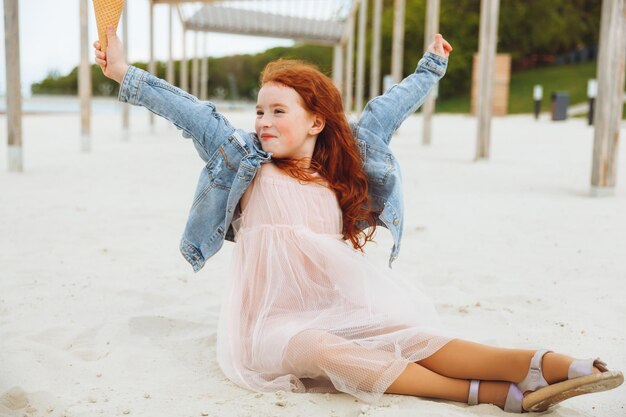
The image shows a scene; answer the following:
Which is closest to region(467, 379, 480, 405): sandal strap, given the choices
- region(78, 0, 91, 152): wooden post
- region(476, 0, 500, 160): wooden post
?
region(476, 0, 500, 160): wooden post

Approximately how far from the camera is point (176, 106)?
5.90 ft

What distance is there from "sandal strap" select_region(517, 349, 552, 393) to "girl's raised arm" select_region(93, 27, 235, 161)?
863mm

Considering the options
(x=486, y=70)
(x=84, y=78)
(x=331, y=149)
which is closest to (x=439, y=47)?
(x=331, y=149)

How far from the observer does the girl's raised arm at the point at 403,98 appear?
6.47 feet

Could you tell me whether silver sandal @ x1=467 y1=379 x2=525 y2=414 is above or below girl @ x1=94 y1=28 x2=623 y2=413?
below

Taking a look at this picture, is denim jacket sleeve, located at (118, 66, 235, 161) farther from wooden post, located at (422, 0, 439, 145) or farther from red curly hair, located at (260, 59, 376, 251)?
wooden post, located at (422, 0, 439, 145)

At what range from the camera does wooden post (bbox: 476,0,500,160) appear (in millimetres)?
6398

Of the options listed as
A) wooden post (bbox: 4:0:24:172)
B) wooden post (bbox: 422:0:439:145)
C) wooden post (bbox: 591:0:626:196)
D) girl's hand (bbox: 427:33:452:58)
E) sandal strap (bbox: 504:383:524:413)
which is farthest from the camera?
wooden post (bbox: 422:0:439:145)

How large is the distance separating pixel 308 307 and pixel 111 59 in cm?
75

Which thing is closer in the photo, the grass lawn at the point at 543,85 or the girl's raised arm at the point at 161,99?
the girl's raised arm at the point at 161,99

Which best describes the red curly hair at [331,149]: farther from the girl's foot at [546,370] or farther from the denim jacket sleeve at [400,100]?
the girl's foot at [546,370]

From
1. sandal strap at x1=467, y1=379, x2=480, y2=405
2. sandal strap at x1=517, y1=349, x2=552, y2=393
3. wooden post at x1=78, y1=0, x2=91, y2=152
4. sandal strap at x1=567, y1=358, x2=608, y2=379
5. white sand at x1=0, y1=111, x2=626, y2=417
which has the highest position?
wooden post at x1=78, y1=0, x2=91, y2=152

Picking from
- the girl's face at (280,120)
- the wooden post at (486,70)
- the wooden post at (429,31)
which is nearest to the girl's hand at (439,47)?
the girl's face at (280,120)

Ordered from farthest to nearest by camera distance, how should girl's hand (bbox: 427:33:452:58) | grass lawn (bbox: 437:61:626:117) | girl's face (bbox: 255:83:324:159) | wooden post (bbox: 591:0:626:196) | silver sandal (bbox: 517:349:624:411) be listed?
grass lawn (bbox: 437:61:626:117), wooden post (bbox: 591:0:626:196), girl's hand (bbox: 427:33:452:58), girl's face (bbox: 255:83:324:159), silver sandal (bbox: 517:349:624:411)
